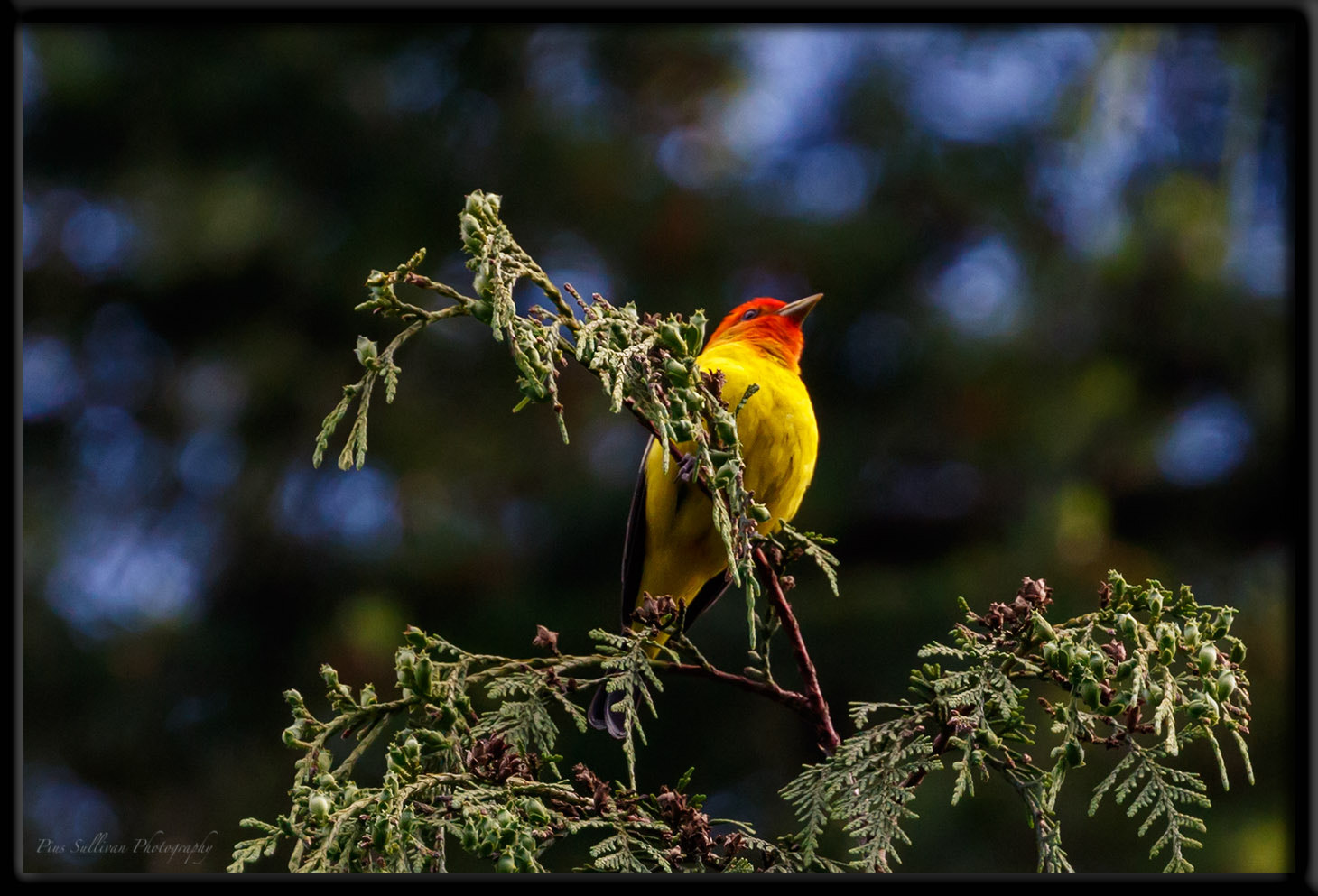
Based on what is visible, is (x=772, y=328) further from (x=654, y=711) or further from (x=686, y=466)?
(x=654, y=711)

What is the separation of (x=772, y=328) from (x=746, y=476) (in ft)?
2.15

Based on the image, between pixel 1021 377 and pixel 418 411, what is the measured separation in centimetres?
319

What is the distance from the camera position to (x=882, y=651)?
213 inches

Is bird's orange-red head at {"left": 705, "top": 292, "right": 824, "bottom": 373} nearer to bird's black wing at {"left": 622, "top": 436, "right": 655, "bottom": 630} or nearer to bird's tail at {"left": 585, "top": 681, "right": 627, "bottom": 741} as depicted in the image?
bird's black wing at {"left": 622, "top": 436, "right": 655, "bottom": 630}

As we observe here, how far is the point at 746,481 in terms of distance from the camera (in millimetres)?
2494

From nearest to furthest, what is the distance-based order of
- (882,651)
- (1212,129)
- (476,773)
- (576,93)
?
(476,773) < (882,651) < (1212,129) < (576,93)

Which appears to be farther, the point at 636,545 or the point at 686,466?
the point at 636,545

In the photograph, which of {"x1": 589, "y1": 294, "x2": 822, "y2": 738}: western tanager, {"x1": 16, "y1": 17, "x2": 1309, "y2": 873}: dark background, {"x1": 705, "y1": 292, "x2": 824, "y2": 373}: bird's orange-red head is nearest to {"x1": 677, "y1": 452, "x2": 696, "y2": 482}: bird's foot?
{"x1": 589, "y1": 294, "x2": 822, "y2": 738}: western tanager

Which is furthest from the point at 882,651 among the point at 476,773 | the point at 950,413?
the point at 476,773

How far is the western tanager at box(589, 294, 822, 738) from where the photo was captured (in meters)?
2.49

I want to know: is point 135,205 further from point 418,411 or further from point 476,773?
point 476,773

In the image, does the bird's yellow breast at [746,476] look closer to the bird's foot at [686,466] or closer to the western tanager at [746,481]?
the western tanager at [746,481]

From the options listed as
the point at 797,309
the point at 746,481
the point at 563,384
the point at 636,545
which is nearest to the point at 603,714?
the point at 636,545

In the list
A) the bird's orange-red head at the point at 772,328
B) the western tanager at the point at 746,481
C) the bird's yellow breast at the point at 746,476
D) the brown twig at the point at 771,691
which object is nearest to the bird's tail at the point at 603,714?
the western tanager at the point at 746,481
